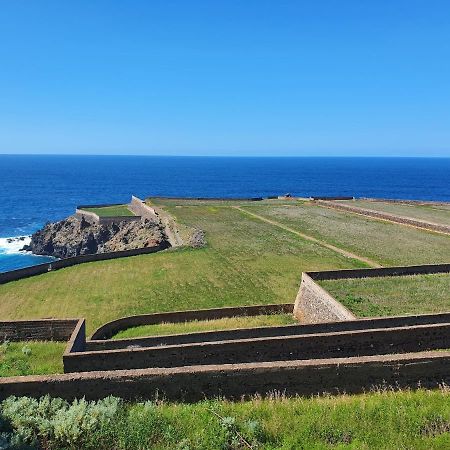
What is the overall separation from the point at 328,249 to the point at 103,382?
27784 mm

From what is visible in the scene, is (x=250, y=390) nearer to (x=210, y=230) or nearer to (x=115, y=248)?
(x=210, y=230)

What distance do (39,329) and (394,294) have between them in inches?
654

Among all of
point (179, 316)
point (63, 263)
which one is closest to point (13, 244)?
point (63, 263)

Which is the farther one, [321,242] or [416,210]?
[416,210]

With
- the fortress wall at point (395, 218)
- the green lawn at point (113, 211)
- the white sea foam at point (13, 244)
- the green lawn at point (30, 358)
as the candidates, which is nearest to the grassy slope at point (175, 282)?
the green lawn at point (30, 358)

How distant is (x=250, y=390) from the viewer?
12.7 m

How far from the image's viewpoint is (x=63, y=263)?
3491 cm

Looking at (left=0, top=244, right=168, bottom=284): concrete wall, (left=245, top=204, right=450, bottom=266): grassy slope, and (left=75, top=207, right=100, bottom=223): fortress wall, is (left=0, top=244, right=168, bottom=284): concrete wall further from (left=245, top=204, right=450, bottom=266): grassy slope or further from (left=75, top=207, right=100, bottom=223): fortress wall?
(left=75, top=207, right=100, bottom=223): fortress wall

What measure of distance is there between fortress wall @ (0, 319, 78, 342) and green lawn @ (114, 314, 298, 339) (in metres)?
2.22

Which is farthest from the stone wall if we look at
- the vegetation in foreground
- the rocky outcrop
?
the rocky outcrop

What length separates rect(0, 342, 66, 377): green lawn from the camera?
1659 cm

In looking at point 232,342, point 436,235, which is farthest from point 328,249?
point 232,342

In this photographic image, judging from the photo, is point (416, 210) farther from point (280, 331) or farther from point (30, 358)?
point (30, 358)

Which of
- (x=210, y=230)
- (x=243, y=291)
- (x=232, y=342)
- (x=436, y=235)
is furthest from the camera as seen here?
(x=210, y=230)
